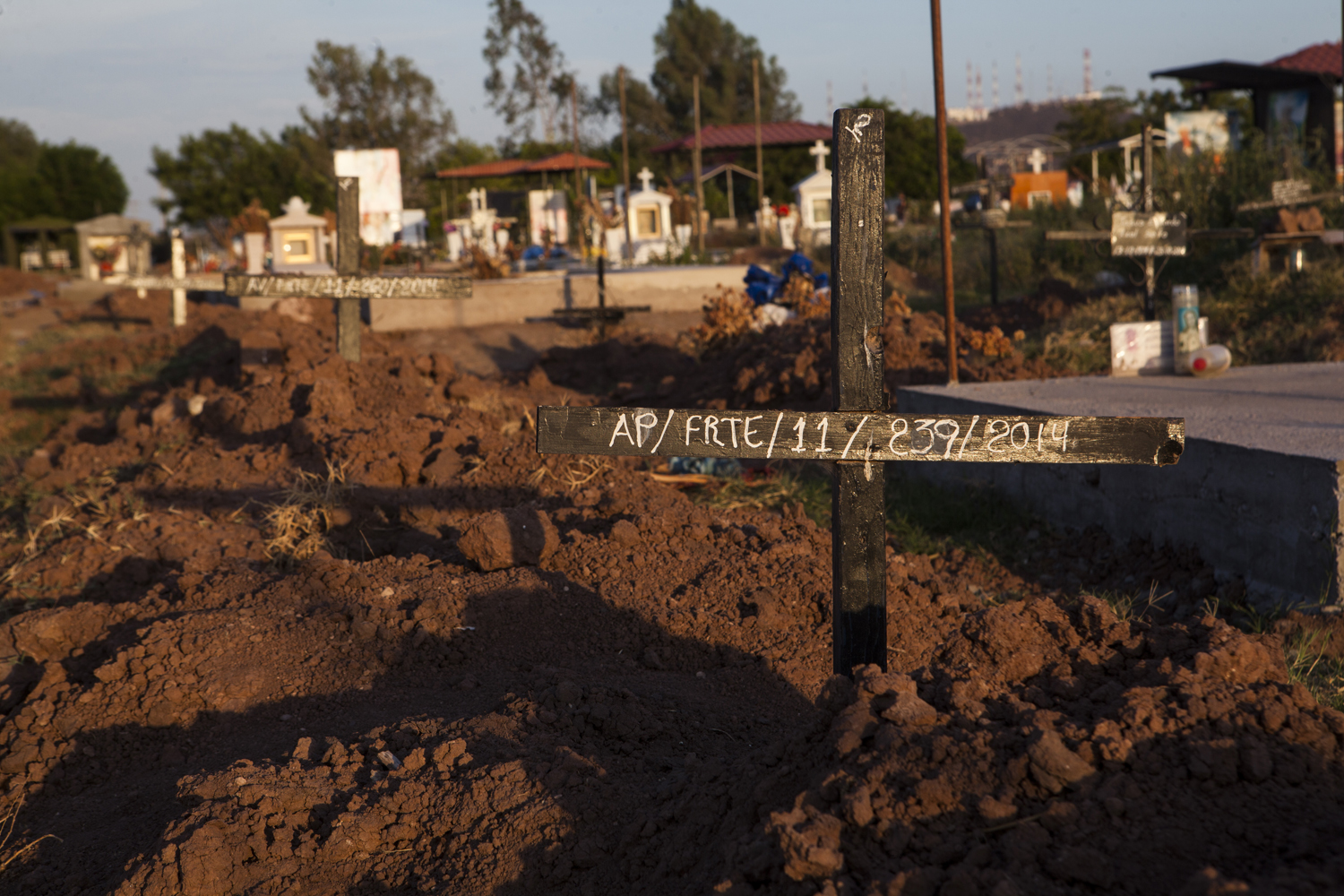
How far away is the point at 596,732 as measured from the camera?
9.75 feet

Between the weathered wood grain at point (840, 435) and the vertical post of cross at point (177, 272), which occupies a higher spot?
the vertical post of cross at point (177, 272)

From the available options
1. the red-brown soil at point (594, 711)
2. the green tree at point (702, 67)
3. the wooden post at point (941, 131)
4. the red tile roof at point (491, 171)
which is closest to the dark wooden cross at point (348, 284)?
the red-brown soil at point (594, 711)

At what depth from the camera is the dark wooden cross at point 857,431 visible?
265cm

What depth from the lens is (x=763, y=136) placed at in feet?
126

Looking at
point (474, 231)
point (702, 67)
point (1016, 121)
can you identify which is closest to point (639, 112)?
point (702, 67)

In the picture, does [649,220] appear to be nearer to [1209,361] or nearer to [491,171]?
[491,171]

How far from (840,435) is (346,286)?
589 cm

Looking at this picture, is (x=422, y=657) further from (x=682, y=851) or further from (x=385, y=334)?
(x=385, y=334)

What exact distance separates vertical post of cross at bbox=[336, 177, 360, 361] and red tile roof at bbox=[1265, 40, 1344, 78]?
29623 millimetres

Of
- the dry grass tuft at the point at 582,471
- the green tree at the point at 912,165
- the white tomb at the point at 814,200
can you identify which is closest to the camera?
the dry grass tuft at the point at 582,471

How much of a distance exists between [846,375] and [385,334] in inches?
461

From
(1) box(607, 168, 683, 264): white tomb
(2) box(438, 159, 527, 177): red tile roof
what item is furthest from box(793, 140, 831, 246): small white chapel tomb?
(2) box(438, 159, 527, 177): red tile roof

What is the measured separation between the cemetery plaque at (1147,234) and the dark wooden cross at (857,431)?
17.9 feet

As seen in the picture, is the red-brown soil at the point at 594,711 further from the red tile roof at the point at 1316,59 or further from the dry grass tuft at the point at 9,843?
the red tile roof at the point at 1316,59
